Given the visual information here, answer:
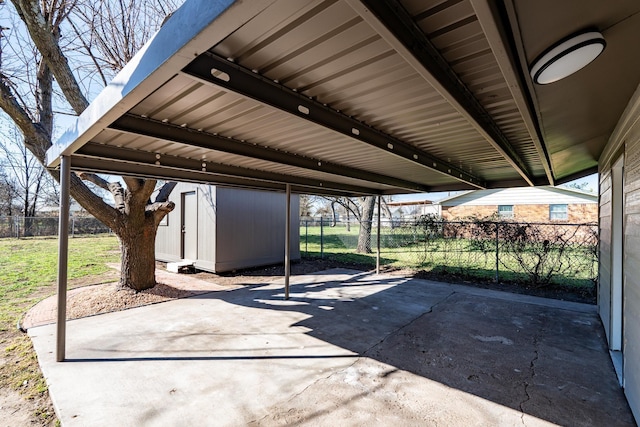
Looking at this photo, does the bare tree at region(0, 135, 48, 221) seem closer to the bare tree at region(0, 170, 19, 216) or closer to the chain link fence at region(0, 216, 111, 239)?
the bare tree at region(0, 170, 19, 216)

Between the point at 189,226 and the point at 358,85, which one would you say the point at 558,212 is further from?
the point at 358,85

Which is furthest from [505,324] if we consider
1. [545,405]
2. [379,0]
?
[379,0]

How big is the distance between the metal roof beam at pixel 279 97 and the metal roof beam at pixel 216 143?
1.22 metres

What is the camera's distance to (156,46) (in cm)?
132

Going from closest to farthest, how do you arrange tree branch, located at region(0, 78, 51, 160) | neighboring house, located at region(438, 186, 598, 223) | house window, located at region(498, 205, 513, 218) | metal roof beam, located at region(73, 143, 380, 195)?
metal roof beam, located at region(73, 143, 380, 195) < tree branch, located at region(0, 78, 51, 160) < neighboring house, located at region(438, 186, 598, 223) < house window, located at region(498, 205, 513, 218)

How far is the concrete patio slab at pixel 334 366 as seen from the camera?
7.49ft

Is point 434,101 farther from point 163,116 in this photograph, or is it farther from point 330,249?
point 330,249

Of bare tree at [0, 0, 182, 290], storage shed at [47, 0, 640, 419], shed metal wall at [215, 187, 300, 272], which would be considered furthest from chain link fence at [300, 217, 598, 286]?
bare tree at [0, 0, 182, 290]

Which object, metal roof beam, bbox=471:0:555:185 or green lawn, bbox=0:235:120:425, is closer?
metal roof beam, bbox=471:0:555:185

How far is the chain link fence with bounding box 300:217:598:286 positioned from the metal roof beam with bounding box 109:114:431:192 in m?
3.97

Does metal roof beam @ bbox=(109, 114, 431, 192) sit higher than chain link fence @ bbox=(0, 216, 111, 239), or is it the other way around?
metal roof beam @ bbox=(109, 114, 431, 192)

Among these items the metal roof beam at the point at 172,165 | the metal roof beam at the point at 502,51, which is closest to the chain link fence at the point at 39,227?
the metal roof beam at the point at 172,165

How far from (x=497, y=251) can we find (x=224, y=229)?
664 cm

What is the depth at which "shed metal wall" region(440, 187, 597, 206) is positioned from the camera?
1354 centimetres
